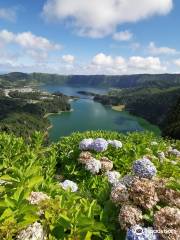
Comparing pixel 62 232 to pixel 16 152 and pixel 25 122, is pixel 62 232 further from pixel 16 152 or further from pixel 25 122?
pixel 25 122

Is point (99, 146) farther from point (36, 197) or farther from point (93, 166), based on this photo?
point (36, 197)

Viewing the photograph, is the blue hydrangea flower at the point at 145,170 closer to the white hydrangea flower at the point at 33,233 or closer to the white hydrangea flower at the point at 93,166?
the white hydrangea flower at the point at 33,233

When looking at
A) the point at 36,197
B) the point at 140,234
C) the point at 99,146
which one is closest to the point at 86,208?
the point at 36,197

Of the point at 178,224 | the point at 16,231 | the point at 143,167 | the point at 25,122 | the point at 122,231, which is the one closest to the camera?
the point at 16,231

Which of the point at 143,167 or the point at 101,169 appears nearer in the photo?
the point at 143,167

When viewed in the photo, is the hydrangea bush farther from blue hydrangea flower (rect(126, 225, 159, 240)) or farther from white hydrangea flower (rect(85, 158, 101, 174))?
white hydrangea flower (rect(85, 158, 101, 174))

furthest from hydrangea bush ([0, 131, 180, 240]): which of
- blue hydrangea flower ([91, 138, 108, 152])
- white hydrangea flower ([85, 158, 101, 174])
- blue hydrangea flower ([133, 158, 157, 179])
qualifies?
blue hydrangea flower ([91, 138, 108, 152])

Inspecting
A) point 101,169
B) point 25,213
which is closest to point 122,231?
point 25,213

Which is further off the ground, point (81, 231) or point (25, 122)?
point (81, 231)

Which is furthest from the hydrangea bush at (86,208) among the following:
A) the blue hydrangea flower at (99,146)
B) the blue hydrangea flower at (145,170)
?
the blue hydrangea flower at (99,146)
